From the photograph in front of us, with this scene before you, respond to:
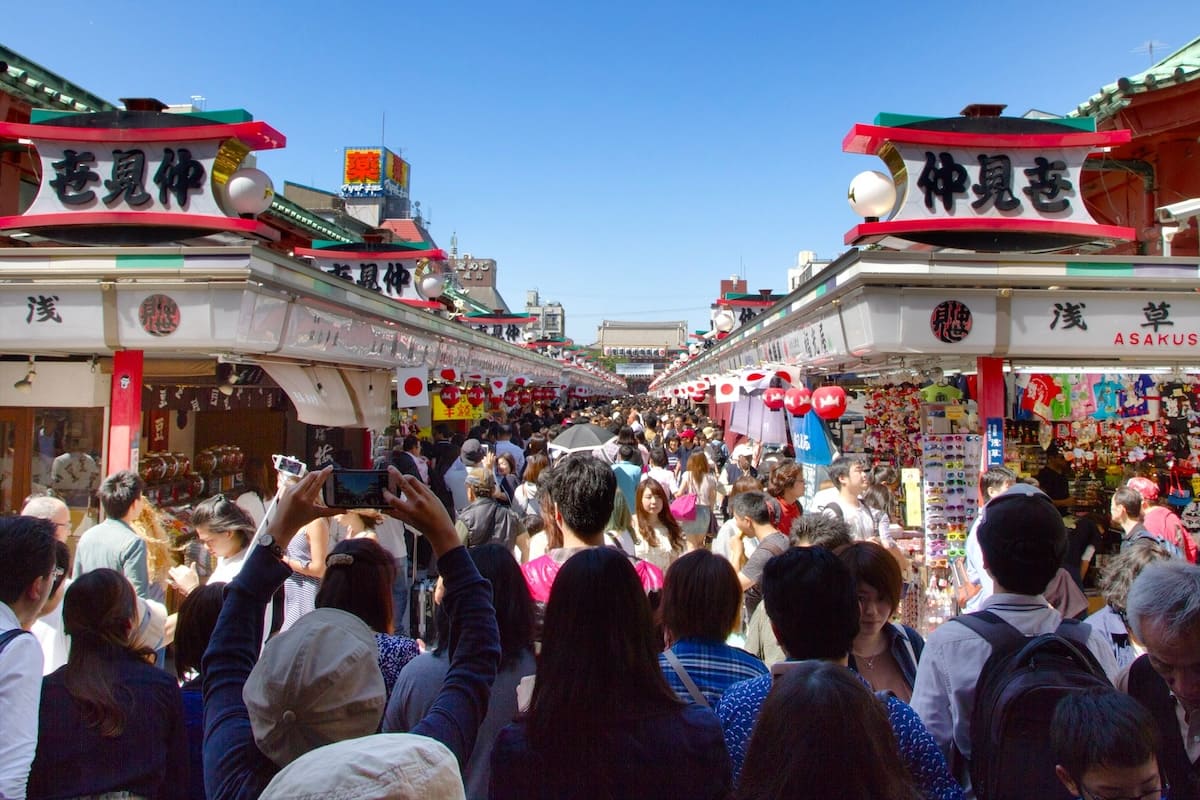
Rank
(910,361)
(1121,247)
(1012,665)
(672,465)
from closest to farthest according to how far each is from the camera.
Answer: (1012,665)
(910,361)
(1121,247)
(672,465)

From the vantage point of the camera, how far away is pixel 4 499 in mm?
7582

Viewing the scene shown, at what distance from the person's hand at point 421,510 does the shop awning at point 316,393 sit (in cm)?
668

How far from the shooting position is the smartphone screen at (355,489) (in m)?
2.25

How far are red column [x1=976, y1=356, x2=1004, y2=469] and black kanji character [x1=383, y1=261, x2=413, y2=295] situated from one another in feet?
35.9

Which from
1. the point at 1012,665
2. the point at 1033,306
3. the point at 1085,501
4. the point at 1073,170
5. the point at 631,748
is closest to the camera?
the point at 631,748

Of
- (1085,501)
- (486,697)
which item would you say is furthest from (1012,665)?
(1085,501)

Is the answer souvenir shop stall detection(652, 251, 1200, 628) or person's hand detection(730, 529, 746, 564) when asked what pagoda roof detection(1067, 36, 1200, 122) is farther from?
person's hand detection(730, 529, 746, 564)

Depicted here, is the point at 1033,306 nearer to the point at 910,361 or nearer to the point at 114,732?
the point at 910,361

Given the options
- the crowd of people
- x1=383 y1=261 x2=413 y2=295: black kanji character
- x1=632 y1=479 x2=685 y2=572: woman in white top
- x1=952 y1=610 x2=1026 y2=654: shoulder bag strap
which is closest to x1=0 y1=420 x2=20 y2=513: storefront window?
the crowd of people

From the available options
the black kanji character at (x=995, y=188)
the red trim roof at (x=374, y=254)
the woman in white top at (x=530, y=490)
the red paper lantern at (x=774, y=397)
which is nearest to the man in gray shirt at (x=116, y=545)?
the woman in white top at (x=530, y=490)

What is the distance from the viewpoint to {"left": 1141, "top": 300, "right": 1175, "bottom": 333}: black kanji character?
22.9 ft

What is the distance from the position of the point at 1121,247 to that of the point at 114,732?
1320 centimetres

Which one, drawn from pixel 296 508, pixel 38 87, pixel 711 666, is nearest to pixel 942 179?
pixel 711 666

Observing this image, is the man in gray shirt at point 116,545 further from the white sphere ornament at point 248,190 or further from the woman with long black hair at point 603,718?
the woman with long black hair at point 603,718
